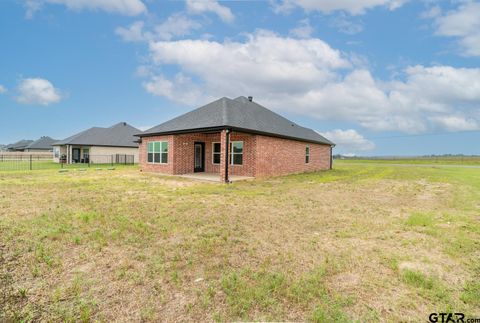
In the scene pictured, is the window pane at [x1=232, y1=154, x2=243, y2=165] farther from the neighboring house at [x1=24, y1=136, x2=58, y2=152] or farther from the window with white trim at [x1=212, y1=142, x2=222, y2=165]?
the neighboring house at [x1=24, y1=136, x2=58, y2=152]

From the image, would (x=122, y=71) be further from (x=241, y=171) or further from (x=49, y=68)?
(x=241, y=171)

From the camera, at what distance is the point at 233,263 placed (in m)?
3.58

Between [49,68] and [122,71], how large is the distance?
801 centimetres

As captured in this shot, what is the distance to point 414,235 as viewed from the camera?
4.98m

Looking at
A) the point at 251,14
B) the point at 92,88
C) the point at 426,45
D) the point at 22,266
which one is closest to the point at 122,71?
the point at 92,88

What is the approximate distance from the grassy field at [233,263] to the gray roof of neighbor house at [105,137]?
26523 millimetres

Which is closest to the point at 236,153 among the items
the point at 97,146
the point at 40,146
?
the point at 97,146

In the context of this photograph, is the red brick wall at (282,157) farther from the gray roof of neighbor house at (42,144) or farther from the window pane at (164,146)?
the gray roof of neighbor house at (42,144)

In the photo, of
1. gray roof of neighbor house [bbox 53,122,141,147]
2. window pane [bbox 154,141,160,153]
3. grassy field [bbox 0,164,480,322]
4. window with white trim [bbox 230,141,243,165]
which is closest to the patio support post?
window with white trim [bbox 230,141,243,165]

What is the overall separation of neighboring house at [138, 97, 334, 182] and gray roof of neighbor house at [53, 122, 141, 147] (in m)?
15.1

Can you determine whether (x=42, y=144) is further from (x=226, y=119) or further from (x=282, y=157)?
(x=282, y=157)

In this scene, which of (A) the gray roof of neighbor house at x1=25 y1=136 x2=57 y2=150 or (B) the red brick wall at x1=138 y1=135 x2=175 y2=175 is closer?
(B) the red brick wall at x1=138 y1=135 x2=175 y2=175

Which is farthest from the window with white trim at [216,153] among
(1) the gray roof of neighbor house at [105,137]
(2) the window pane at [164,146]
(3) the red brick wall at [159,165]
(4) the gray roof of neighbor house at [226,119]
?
(1) the gray roof of neighbor house at [105,137]

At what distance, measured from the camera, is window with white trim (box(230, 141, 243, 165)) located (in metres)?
15.5
